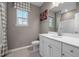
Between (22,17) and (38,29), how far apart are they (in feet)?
3.73

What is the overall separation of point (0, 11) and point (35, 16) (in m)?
1.93

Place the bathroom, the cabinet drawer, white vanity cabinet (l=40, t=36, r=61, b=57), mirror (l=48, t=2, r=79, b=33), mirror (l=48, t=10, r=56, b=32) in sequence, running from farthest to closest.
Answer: mirror (l=48, t=10, r=56, b=32) → mirror (l=48, t=2, r=79, b=33) → the bathroom → white vanity cabinet (l=40, t=36, r=61, b=57) → the cabinet drawer

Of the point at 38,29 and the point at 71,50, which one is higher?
the point at 38,29

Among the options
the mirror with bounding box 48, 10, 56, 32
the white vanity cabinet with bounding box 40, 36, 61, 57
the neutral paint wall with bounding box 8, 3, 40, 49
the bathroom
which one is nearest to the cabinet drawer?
the bathroom

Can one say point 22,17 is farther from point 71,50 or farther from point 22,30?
point 71,50

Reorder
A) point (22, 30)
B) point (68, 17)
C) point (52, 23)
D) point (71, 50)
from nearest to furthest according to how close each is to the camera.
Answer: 1. point (71, 50)
2. point (68, 17)
3. point (52, 23)
4. point (22, 30)

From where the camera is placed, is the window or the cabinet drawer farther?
the window

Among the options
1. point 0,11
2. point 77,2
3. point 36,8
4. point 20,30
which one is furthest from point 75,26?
point 36,8

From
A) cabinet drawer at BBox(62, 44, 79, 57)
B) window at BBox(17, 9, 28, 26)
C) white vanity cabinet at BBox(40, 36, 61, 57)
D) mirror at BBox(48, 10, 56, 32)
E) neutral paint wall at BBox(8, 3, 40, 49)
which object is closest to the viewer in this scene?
cabinet drawer at BBox(62, 44, 79, 57)

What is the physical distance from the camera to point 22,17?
3139mm

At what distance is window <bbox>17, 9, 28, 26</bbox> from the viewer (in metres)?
2.98

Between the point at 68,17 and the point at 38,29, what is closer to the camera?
the point at 68,17

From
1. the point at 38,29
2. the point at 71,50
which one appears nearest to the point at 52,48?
the point at 71,50

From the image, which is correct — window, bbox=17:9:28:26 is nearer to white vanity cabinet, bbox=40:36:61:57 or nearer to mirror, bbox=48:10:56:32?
mirror, bbox=48:10:56:32
